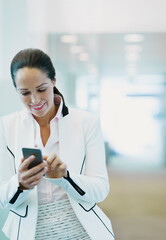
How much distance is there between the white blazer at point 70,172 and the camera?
1211 mm

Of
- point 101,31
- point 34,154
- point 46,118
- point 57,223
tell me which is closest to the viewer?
point 34,154

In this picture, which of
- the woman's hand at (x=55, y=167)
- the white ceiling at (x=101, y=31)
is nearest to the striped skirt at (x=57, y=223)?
the woman's hand at (x=55, y=167)

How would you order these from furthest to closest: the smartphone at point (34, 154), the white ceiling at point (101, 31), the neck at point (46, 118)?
the white ceiling at point (101, 31) < the neck at point (46, 118) < the smartphone at point (34, 154)

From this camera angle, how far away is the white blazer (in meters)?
1.21

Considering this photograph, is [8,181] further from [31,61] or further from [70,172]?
[31,61]

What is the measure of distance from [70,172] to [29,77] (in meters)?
0.35

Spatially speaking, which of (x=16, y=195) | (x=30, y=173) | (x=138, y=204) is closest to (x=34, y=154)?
(x=30, y=173)

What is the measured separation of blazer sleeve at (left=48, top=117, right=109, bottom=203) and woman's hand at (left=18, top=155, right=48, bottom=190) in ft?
0.20

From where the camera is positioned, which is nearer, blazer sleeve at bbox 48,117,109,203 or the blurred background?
blazer sleeve at bbox 48,117,109,203

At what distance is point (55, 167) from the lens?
1149 millimetres

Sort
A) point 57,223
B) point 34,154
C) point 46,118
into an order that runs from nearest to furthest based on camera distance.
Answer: point 34,154 < point 57,223 < point 46,118

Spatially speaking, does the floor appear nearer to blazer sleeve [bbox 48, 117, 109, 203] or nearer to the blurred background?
the blurred background

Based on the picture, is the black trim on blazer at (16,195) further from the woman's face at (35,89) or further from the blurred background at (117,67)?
the blurred background at (117,67)

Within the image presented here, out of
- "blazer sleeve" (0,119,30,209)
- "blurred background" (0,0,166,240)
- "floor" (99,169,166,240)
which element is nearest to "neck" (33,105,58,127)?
"blazer sleeve" (0,119,30,209)
